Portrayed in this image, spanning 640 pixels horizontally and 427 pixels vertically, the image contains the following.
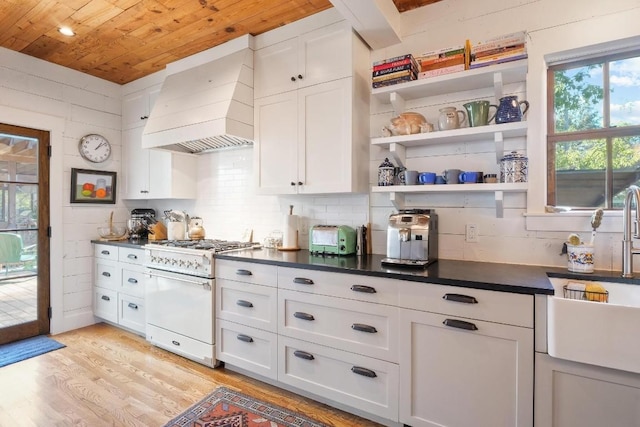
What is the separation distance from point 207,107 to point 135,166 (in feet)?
5.05

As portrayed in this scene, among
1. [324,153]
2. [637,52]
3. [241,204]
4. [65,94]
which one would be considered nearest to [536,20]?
[637,52]

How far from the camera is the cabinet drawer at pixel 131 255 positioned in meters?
3.16

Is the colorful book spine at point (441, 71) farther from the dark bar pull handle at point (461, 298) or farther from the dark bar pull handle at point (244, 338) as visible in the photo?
the dark bar pull handle at point (244, 338)

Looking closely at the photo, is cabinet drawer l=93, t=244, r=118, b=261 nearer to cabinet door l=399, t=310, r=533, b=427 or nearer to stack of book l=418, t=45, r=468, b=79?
cabinet door l=399, t=310, r=533, b=427

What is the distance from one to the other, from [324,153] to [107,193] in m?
2.81

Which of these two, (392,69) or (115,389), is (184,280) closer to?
(115,389)

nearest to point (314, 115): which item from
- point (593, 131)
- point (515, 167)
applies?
point (515, 167)

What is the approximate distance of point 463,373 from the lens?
5.36 feet

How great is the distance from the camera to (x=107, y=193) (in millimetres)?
3795

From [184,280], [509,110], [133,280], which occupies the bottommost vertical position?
[133,280]

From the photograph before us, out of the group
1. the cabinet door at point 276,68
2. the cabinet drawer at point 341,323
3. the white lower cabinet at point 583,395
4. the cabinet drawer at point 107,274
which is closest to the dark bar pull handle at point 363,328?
the cabinet drawer at point 341,323

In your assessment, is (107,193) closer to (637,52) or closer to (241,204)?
(241,204)

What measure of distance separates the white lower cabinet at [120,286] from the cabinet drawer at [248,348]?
1.14 meters

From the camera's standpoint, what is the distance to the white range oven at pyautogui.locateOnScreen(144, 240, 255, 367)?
8.33 ft
